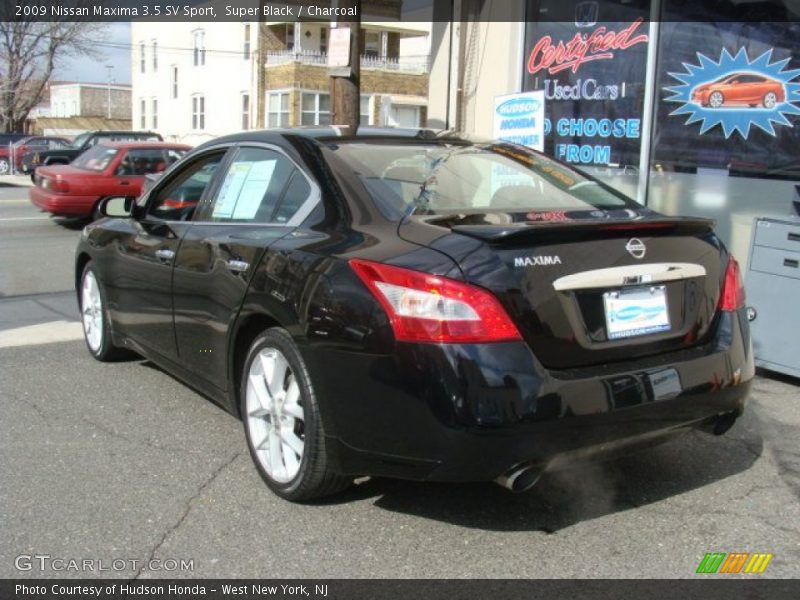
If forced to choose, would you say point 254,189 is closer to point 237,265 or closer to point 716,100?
point 237,265

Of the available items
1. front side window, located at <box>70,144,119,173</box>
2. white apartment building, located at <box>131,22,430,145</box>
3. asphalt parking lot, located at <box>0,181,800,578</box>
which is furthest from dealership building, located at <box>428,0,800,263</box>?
white apartment building, located at <box>131,22,430,145</box>

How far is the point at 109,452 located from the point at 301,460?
1269 mm

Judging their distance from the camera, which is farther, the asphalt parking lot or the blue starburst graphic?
the blue starburst graphic

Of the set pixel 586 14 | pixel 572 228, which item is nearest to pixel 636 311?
pixel 572 228

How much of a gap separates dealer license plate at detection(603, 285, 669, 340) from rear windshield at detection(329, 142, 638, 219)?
0.63 m

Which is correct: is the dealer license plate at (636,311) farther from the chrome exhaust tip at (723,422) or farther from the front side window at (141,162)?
the front side window at (141,162)

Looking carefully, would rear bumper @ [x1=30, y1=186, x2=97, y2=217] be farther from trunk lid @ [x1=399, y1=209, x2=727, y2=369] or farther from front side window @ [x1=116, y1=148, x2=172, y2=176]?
trunk lid @ [x1=399, y1=209, x2=727, y2=369]

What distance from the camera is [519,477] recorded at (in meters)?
2.96

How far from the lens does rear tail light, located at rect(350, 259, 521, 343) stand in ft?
9.33

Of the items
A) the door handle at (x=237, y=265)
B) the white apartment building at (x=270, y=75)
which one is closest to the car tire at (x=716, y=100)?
the door handle at (x=237, y=265)

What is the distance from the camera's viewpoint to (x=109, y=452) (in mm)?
4066

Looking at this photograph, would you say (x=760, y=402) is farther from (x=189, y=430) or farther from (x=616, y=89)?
(x=616, y=89)

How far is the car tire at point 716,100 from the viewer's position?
7035mm

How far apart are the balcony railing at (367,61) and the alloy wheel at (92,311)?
30.4m
